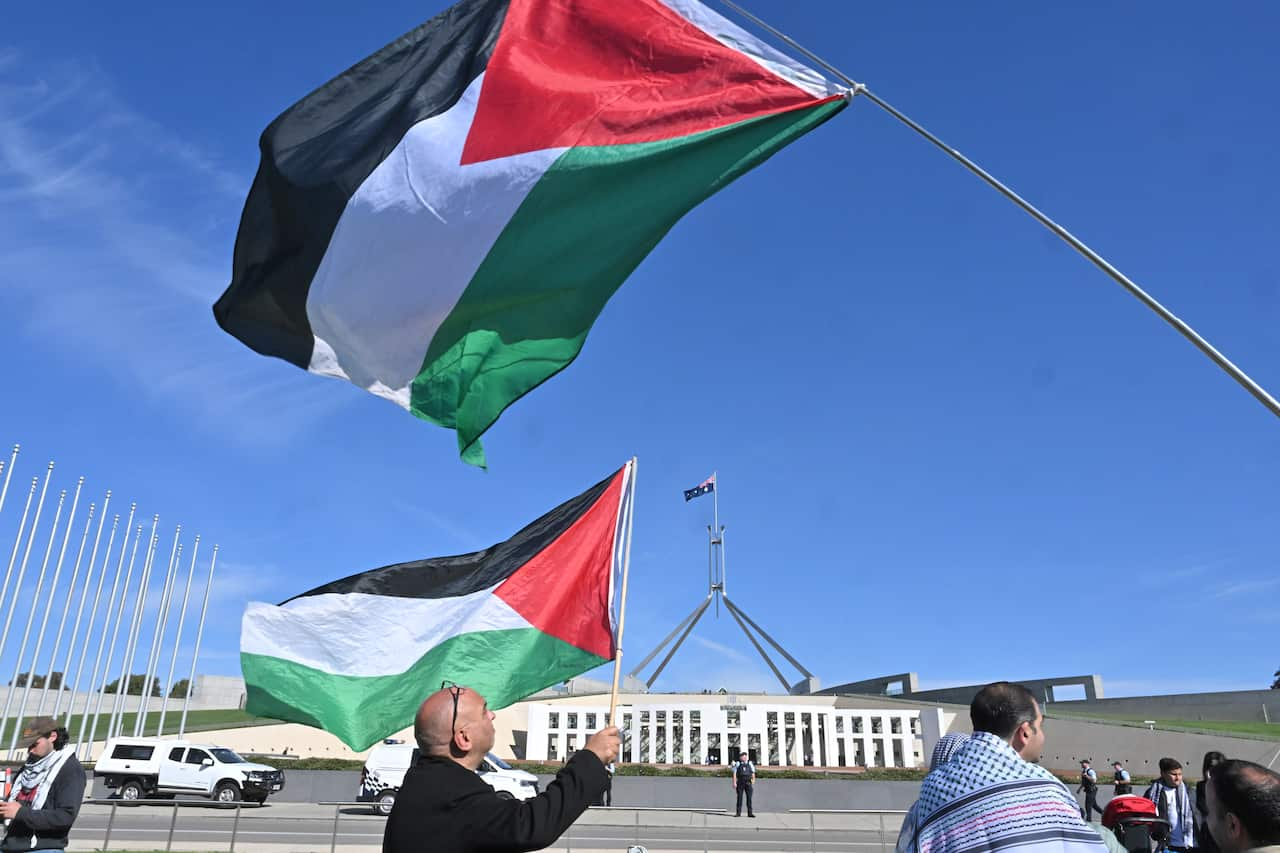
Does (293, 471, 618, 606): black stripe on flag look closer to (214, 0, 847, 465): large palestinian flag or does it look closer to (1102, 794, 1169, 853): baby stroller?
(214, 0, 847, 465): large palestinian flag

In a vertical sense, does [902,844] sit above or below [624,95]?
below

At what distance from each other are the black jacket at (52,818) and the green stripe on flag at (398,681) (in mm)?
1138

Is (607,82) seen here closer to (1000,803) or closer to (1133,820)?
(1000,803)

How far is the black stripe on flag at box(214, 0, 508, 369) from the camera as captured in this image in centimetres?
658

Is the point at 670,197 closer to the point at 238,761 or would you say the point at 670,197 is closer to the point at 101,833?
the point at 101,833

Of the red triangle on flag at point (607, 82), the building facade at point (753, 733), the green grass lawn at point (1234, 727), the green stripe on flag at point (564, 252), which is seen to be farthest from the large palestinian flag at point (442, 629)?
the green grass lawn at point (1234, 727)

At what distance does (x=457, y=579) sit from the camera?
7.58 metres

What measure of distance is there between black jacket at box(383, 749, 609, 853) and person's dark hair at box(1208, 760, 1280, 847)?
1.95m

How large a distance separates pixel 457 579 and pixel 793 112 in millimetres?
4228

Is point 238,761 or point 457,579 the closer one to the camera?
point 457,579

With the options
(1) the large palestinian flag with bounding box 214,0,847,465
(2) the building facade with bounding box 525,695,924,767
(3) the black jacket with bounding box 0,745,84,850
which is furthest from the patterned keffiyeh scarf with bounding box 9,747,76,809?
(2) the building facade with bounding box 525,695,924,767

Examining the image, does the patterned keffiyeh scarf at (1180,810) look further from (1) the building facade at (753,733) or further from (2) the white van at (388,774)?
(1) the building facade at (753,733)

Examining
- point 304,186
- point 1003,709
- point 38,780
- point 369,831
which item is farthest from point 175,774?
point 1003,709

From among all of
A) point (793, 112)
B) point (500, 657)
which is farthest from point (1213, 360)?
point (500, 657)
